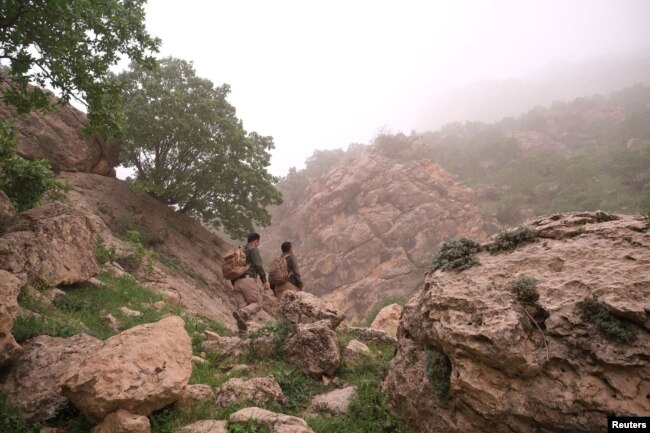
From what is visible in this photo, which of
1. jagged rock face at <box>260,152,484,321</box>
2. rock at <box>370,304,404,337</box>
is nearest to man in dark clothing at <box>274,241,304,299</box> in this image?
rock at <box>370,304,404,337</box>

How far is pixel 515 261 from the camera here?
18.9 feet

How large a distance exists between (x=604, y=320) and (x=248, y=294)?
8359 millimetres

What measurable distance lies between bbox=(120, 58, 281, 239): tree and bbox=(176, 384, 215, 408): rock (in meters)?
14.4

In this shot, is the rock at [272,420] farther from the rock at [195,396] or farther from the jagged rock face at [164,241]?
the jagged rock face at [164,241]

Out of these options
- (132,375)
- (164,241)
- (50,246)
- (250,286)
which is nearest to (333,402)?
(132,375)

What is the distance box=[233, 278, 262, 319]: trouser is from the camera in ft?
34.4

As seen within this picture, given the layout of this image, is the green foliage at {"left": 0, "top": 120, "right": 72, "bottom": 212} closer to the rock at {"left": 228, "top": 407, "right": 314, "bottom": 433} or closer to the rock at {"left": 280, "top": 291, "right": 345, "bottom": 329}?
the rock at {"left": 280, "top": 291, "right": 345, "bottom": 329}

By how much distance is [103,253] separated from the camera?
39.6 feet

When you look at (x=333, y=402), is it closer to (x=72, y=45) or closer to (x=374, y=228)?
(x=72, y=45)

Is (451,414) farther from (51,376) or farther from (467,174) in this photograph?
(467,174)

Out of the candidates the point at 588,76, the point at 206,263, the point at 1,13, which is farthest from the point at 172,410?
the point at 588,76

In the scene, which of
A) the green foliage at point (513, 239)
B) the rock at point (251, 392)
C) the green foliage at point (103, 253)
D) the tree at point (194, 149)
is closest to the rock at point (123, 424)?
the rock at point (251, 392)

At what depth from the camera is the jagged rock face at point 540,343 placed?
4152mm

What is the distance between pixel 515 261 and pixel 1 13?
403 inches
